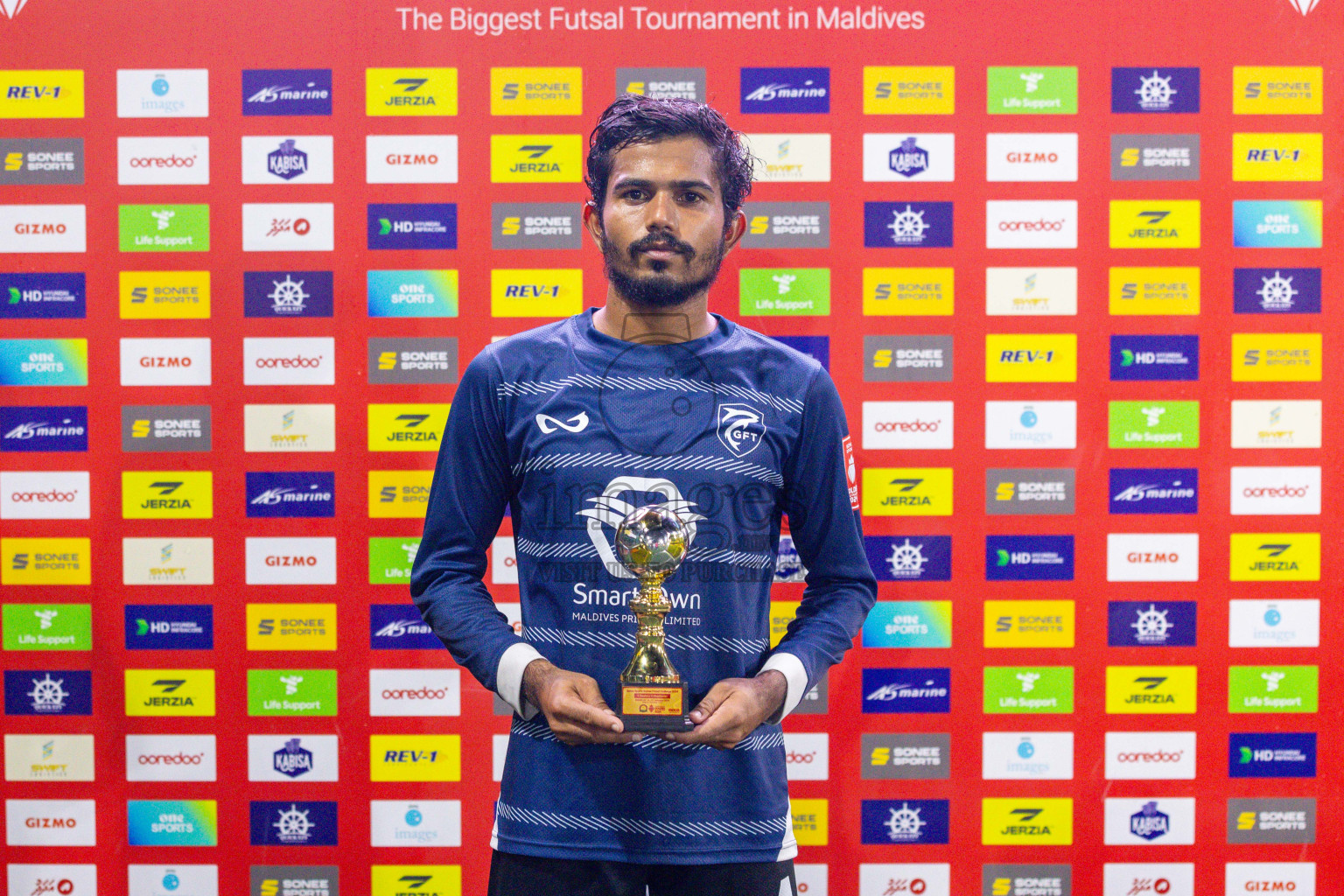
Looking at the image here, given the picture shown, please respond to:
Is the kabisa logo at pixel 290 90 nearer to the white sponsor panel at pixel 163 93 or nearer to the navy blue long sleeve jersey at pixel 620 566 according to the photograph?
the white sponsor panel at pixel 163 93

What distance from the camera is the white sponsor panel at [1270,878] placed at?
228 cm

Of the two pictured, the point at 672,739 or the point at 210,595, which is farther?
the point at 210,595

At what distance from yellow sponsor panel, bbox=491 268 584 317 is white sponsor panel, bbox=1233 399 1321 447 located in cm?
166

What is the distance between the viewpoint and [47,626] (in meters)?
2.25

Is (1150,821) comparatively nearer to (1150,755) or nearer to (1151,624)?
(1150,755)

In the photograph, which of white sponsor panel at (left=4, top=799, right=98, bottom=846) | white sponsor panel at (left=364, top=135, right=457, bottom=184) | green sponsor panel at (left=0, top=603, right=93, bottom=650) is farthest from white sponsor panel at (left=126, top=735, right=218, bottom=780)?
white sponsor panel at (left=364, top=135, right=457, bottom=184)

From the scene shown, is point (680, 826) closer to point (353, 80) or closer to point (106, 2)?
point (353, 80)

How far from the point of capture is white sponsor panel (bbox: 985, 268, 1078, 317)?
86.8 inches

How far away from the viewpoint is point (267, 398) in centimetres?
221

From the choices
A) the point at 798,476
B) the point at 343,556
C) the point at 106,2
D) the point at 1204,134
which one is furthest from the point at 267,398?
the point at 1204,134

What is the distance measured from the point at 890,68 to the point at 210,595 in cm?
213

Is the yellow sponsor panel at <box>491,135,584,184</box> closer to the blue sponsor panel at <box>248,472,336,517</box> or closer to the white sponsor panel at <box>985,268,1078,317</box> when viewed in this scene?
the blue sponsor panel at <box>248,472,336,517</box>

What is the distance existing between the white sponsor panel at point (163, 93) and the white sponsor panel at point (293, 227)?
0.28 meters

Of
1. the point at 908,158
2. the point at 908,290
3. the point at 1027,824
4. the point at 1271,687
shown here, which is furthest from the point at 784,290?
the point at 1271,687
